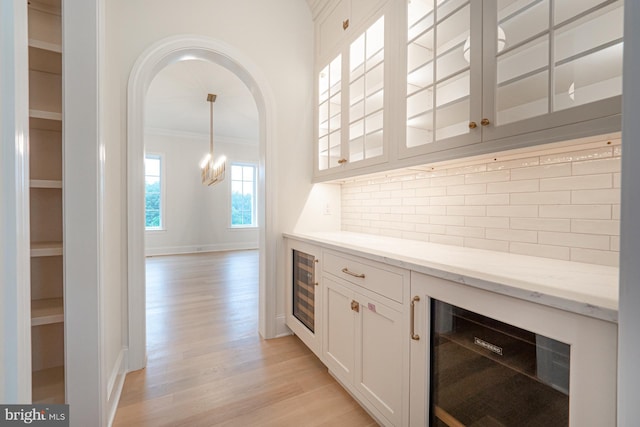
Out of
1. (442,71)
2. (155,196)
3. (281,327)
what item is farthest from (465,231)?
(155,196)

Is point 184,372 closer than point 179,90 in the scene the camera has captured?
Yes

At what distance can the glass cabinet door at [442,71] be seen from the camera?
3.93 feet

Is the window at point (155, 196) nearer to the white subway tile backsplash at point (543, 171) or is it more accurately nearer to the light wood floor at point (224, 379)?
the light wood floor at point (224, 379)

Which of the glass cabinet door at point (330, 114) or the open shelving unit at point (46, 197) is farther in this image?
the glass cabinet door at point (330, 114)

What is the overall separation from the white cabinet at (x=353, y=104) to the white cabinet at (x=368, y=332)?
2.43ft

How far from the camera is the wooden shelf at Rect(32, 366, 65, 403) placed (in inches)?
51.7

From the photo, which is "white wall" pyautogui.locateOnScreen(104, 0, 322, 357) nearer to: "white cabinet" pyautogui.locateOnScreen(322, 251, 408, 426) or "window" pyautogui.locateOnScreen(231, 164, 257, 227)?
"white cabinet" pyautogui.locateOnScreen(322, 251, 408, 426)

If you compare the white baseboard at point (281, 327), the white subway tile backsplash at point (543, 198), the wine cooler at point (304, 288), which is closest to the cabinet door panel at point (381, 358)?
the wine cooler at point (304, 288)

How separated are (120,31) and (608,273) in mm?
2937

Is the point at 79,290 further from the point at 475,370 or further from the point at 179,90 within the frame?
the point at 179,90

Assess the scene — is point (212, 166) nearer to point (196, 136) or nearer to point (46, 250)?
point (196, 136)

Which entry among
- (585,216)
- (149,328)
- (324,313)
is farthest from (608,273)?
(149,328)

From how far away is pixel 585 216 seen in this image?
3.65 feet

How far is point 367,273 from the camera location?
4.63ft
